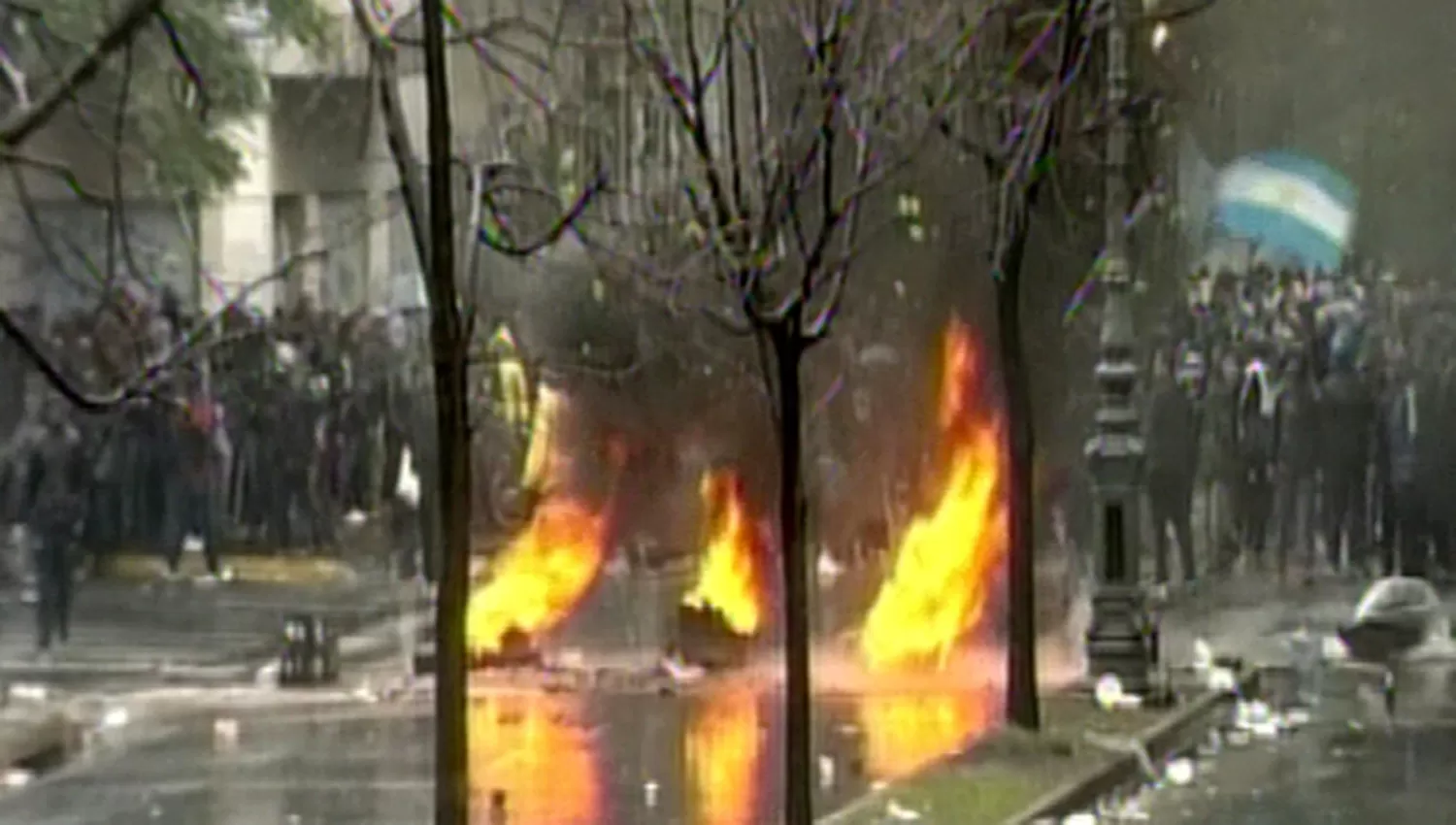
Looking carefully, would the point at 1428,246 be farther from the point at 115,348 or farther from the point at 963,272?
the point at 115,348

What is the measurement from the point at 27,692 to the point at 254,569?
1.88 metres

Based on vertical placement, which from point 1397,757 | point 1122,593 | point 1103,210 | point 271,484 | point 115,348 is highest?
point 1103,210

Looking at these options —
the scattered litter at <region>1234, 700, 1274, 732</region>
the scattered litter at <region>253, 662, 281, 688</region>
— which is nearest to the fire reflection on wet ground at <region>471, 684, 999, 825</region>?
the scattered litter at <region>253, 662, 281, 688</region>

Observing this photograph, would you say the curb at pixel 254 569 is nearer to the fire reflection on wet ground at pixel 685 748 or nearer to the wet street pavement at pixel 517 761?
the wet street pavement at pixel 517 761

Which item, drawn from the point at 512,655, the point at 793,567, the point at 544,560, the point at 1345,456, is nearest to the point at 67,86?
the point at 793,567

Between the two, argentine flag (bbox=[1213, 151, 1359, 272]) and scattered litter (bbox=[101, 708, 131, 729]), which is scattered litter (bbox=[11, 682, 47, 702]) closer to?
scattered litter (bbox=[101, 708, 131, 729])

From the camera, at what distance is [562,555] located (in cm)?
1466

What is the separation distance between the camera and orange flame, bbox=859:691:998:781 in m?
11.9

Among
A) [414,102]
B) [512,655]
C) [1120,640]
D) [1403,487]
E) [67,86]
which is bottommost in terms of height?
[512,655]

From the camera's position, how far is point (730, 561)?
48.3 feet

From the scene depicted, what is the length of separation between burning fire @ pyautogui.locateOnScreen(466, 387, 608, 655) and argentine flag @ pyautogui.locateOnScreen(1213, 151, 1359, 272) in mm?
5781

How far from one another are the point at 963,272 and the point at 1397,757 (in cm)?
519

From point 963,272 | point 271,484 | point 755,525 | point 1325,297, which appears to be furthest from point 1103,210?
point 271,484

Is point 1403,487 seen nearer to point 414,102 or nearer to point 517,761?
point 517,761
